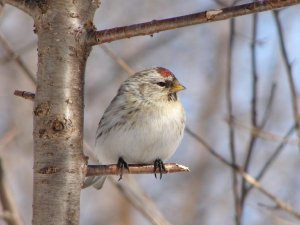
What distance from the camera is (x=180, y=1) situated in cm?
934

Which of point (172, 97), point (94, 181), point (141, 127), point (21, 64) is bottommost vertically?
point (94, 181)

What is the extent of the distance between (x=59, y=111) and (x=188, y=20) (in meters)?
0.46

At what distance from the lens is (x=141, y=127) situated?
365 cm

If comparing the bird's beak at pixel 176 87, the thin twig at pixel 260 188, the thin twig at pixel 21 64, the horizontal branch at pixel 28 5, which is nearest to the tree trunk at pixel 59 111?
the horizontal branch at pixel 28 5

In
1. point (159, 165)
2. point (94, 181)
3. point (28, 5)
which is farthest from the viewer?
point (94, 181)

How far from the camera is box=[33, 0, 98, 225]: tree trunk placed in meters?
1.86

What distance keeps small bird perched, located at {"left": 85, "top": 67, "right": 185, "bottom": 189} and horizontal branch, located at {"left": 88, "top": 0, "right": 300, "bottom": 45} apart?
1565 millimetres

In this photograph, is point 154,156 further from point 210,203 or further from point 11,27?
point 11,27

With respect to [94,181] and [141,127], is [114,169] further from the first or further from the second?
[94,181]

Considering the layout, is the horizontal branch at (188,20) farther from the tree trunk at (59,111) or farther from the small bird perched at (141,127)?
the small bird perched at (141,127)

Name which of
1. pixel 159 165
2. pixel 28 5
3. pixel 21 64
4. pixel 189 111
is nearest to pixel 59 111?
pixel 28 5

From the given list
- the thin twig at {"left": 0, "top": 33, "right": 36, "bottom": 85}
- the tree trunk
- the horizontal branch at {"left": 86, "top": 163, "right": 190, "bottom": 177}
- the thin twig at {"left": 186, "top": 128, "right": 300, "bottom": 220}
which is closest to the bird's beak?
the thin twig at {"left": 186, "top": 128, "right": 300, "bottom": 220}

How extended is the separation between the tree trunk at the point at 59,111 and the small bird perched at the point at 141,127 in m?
1.54

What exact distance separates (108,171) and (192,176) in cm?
715
